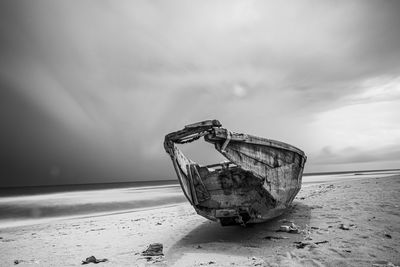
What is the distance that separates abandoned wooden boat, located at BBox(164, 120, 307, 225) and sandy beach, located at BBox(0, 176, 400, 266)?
81 centimetres

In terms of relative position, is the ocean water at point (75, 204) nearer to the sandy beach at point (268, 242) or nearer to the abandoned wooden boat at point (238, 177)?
the sandy beach at point (268, 242)

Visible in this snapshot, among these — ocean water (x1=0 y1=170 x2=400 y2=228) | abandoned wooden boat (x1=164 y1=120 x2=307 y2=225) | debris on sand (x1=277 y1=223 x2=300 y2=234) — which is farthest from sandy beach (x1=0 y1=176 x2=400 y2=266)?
ocean water (x1=0 y1=170 x2=400 y2=228)

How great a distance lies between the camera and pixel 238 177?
808 cm

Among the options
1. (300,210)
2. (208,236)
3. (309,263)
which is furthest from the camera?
(300,210)

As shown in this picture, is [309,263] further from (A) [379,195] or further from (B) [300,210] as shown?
(A) [379,195]

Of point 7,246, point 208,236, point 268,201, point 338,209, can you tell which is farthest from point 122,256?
point 338,209

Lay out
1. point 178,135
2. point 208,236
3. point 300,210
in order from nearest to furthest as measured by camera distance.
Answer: point 178,135 → point 208,236 → point 300,210

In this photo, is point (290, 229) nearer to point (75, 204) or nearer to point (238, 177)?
point (238, 177)

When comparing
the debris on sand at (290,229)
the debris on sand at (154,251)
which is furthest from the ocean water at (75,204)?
the debris on sand at (290,229)

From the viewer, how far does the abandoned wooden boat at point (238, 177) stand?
21.9ft

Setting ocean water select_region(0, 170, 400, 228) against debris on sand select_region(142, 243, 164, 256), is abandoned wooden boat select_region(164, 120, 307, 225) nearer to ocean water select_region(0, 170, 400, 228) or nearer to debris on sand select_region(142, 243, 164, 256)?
debris on sand select_region(142, 243, 164, 256)

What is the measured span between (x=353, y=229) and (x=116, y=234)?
859 centimetres

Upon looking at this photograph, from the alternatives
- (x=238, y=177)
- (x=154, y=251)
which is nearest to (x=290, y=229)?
(x=238, y=177)

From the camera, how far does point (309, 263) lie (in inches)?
195
